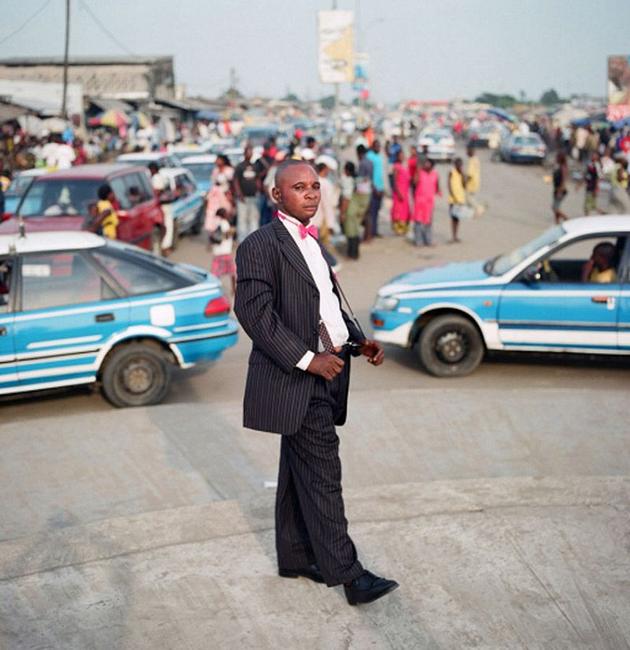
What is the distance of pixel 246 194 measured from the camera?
15.5m

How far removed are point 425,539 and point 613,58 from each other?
127ft

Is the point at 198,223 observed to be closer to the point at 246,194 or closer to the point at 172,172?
the point at 172,172

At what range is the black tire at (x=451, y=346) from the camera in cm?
861

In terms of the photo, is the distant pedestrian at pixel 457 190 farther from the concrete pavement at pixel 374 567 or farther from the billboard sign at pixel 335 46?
the concrete pavement at pixel 374 567

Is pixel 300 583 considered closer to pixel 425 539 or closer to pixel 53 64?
pixel 425 539

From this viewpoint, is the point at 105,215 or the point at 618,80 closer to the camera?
the point at 105,215

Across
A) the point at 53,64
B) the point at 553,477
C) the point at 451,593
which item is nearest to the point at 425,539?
the point at 451,593

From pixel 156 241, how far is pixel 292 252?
11.4 metres

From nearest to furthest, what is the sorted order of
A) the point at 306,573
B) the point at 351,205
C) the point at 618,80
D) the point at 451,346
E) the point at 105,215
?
the point at 306,573
the point at 451,346
the point at 105,215
the point at 351,205
the point at 618,80

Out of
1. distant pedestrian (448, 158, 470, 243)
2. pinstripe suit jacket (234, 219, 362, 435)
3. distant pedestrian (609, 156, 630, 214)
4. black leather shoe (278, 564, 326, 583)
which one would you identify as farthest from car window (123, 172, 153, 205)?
pinstripe suit jacket (234, 219, 362, 435)

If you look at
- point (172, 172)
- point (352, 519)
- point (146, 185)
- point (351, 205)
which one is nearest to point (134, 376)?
point (352, 519)

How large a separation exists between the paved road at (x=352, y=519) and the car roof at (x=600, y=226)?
139cm

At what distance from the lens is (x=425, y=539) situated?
4.45 m

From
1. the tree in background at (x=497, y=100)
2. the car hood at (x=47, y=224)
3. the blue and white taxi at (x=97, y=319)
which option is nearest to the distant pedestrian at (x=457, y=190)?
the car hood at (x=47, y=224)
